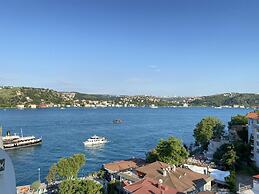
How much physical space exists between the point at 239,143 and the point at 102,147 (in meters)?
37.0

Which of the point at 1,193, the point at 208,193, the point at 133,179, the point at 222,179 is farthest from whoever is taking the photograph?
the point at 222,179

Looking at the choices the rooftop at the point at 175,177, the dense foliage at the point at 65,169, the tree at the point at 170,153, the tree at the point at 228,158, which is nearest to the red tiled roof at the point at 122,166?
the tree at the point at 170,153

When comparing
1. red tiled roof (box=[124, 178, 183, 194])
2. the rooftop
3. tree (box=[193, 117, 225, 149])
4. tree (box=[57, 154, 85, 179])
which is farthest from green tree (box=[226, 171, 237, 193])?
tree (box=[193, 117, 225, 149])

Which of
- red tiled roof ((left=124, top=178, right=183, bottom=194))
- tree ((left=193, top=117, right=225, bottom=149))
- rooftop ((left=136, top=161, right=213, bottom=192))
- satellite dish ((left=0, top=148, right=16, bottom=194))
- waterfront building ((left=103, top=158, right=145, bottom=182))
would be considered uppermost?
satellite dish ((left=0, top=148, right=16, bottom=194))

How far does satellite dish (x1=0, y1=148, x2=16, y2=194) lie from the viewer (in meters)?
4.61

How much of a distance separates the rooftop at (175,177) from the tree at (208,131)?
2552 centimetres

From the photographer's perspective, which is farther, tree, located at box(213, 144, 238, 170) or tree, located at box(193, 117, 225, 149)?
tree, located at box(193, 117, 225, 149)

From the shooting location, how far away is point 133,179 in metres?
33.7

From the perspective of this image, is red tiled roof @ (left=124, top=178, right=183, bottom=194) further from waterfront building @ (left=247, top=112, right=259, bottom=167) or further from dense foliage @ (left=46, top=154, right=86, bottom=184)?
waterfront building @ (left=247, top=112, right=259, bottom=167)

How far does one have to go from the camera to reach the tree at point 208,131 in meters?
59.3

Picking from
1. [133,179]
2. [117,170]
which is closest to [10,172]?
[133,179]

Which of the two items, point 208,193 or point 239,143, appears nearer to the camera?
point 208,193

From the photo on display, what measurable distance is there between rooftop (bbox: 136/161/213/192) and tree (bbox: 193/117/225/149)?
83.7 ft

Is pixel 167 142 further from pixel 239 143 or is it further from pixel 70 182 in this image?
pixel 70 182
